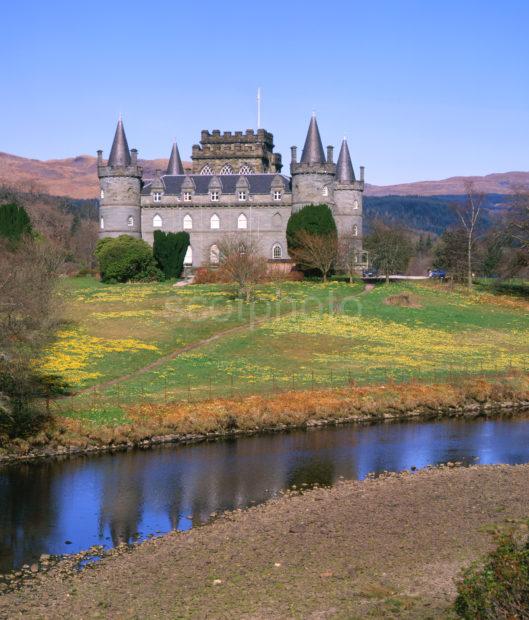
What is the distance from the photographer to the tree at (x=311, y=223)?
8088 centimetres

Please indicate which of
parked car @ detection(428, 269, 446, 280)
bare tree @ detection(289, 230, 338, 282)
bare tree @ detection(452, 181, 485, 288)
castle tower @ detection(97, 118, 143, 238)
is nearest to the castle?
castle tower @ detection(97, 118, 143, 238)

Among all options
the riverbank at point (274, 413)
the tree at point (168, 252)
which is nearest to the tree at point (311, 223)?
the tree at point (168, 252)

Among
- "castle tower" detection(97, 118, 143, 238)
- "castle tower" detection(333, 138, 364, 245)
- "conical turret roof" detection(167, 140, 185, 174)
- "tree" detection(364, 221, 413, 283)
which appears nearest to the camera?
"tree" detection(364, 221, 413, 283)

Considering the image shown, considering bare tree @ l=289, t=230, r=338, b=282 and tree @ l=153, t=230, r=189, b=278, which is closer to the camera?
bare tree @ l=289, t=230, r=338, b=282

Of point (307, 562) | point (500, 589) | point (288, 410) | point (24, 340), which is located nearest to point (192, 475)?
point (288, 410)

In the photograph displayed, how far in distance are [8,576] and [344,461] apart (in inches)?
581

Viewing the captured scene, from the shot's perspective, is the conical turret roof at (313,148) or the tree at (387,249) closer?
the tree at (387,249)

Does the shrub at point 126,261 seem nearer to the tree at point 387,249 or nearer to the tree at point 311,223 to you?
the tree at point 311,223

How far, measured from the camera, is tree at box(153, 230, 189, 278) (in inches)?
3359

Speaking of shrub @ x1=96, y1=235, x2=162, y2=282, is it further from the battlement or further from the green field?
the battlement

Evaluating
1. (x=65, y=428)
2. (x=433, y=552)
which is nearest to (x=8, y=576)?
(x=433, y=552)

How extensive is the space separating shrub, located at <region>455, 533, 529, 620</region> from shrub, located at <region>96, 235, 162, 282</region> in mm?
68062

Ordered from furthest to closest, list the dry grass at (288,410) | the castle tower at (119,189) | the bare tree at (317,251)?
the castle tower at (119,189) < the bare tree at (317,251) < the dry grass at (288,410)

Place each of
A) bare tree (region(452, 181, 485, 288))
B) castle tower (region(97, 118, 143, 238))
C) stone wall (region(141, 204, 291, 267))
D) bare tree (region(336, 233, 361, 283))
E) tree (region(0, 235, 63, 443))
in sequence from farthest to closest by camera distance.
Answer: stone wall (region(141, 204, 291, 267))
castle tower (region(97, 118, 143, 238))
bare tree (region(336, 233, 361, 283))
bare tree (region(452, 181, 485, 288))
tree (region(0, 235, 63, 443))
